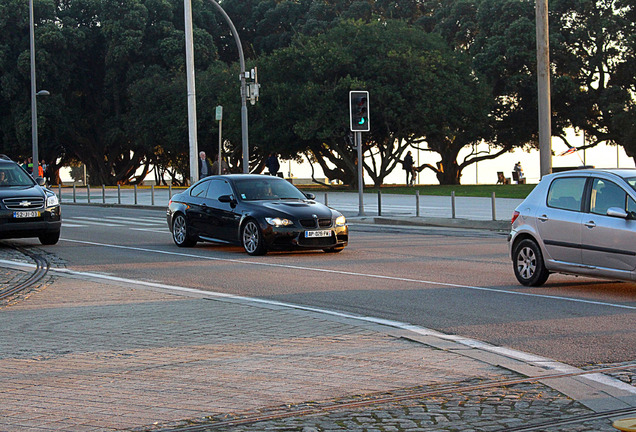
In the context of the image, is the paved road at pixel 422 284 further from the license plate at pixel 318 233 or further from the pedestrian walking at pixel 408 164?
the pedestrian walking at pixel 408 164

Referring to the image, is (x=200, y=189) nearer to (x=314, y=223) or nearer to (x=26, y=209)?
(x=314, y=223)

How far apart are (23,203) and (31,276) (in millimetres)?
4975

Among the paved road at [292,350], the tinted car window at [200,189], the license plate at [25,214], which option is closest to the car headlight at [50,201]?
the license plate at [25,214]

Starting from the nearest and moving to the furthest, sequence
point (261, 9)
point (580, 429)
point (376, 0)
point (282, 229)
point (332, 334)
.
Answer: point (580, 429) → point (332, 334) → point (282, 229) → point (376, 0) → point (261, 9)

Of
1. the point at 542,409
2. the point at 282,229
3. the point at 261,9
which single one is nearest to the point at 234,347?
the point at 542,409

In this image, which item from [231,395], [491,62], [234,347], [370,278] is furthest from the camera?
[491,62]

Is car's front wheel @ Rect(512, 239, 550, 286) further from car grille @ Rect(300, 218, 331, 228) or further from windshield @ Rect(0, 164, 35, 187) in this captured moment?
windshield @ Rect(0, 164, 35, 187)

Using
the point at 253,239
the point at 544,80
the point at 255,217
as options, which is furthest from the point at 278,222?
the point at 544,80

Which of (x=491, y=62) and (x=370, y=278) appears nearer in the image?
(x=370, y=278)

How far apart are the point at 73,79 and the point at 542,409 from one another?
204 feet

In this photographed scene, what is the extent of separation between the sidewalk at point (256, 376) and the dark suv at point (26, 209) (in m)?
8.42

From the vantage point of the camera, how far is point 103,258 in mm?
16766

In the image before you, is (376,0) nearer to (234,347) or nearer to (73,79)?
(73,79)

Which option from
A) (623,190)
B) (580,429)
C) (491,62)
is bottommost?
(580,429)
